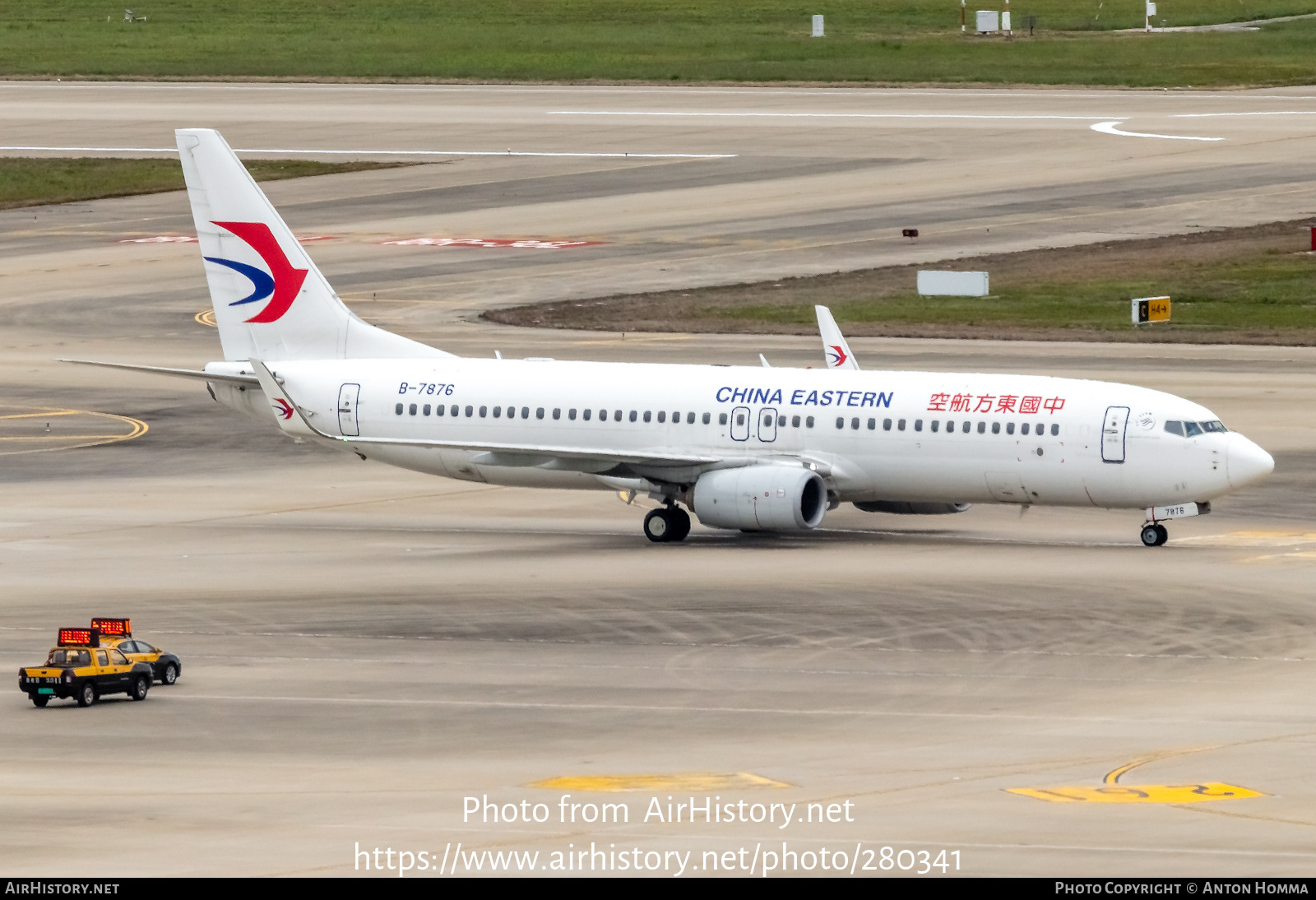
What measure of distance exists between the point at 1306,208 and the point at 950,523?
6273 centimetres

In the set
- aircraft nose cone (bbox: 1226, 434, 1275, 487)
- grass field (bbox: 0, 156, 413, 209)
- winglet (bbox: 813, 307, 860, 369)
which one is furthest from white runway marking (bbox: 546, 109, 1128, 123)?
aircraft nose cone (bbox: 1226, 434, 1275, 487)

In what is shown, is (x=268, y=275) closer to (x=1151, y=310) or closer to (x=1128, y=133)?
(x=1151, y=310)

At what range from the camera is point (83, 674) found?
41531 millimetres

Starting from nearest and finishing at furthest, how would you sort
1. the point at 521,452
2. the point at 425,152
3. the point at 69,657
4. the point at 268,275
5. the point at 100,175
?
1. the point at 69,657
2. the point at 521,452
3. the point at 268,275
4. the point at 100,175
5. the point at 425,152

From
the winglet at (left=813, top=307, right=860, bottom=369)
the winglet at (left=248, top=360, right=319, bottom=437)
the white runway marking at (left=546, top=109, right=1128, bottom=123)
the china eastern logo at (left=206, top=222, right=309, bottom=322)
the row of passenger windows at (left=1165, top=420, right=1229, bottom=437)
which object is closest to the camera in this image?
the row of passenger windows at (left=1165, top=420, right=1229, bottom=437)

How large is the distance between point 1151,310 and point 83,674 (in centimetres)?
6098

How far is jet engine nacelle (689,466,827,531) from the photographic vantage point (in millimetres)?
57938

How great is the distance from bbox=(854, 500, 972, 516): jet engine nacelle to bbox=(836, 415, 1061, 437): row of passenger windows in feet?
7.61

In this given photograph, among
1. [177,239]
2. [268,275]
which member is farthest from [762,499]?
[177,239]

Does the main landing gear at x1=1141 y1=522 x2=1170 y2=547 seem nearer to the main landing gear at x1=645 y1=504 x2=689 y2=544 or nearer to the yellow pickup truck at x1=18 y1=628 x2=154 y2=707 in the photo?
the main landing gear at x1=645 y1=504 x2=689 y2=544


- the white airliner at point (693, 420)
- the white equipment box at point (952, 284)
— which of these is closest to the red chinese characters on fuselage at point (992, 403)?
the white airliner at point (693, 420)

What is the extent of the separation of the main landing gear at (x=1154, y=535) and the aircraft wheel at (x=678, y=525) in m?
10.7

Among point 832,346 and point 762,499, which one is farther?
point 832,346

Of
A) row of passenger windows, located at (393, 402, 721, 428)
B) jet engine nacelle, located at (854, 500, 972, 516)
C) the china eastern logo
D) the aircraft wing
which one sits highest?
the china eastern logo
